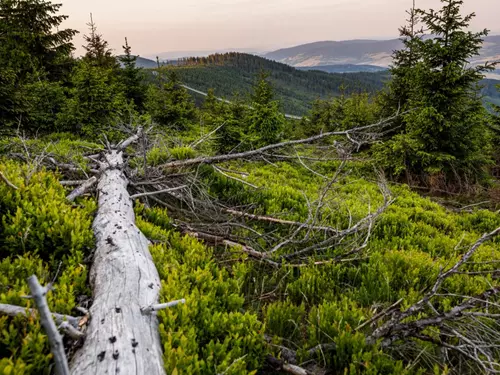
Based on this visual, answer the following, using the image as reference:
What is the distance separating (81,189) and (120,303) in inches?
126

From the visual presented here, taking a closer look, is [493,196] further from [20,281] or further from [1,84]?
[1,84]

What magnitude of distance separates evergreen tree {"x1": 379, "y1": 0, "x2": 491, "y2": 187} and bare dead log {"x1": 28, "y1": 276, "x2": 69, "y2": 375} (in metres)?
12.7

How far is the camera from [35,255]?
3.28 m

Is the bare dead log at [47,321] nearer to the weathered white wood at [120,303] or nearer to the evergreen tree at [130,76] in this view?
the weathered white wood at [120,303]

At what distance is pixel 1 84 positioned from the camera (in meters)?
7.85

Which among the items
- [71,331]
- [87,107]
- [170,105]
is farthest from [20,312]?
[170,105]

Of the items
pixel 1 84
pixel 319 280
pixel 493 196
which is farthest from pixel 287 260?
pixel 493 196

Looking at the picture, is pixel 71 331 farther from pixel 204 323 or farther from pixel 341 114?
pixel 341 114

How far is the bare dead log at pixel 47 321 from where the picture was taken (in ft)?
4.11

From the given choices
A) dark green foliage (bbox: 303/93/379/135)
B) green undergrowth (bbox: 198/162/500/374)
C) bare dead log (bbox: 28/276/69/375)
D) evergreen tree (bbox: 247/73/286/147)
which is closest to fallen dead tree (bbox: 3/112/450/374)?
green undergrowth (bbox: 198/162/500/374)

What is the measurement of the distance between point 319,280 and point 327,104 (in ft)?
88.5

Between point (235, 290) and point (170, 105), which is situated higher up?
point (170, 105)

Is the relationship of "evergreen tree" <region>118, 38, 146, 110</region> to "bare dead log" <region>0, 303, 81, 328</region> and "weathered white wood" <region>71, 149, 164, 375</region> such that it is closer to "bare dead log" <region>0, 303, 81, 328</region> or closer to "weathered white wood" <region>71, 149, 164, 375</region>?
"weathered white wood" <region>71, 149, 164, 375</region>

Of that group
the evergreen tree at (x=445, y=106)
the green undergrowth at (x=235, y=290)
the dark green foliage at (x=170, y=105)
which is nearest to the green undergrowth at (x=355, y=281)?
the green undergrowth at (x=235, y=290)
